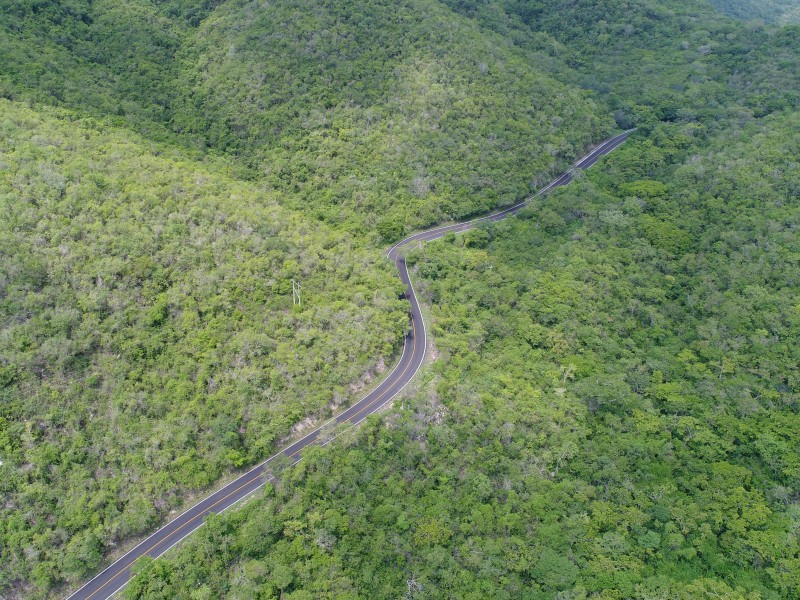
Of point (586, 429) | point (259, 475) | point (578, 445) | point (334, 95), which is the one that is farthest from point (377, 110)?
point (259, 475)

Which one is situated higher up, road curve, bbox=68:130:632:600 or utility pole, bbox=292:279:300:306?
utility pole, bbox=292:279:300:306

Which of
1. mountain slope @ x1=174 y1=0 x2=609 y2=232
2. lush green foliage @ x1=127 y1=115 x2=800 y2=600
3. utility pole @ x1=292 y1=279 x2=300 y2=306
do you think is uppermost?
mountain slope @ x1=174 y1=0 x2=609 y2=232

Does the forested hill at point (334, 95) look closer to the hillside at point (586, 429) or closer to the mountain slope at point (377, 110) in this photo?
the mountain slope at point (377, 110)

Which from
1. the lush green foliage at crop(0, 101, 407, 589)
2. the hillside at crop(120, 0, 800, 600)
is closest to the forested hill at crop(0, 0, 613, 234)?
the hillside at crop(120, 0, 800, 600)

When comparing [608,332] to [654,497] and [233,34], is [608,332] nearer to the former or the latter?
[654,497]

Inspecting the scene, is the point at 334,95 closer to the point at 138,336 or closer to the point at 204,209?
the point at 204,209

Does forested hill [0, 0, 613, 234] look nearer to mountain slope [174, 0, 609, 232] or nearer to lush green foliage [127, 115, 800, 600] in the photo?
mountain slope [174, 0, 609, 232]

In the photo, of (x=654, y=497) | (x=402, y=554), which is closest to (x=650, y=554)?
(x=654, y=497)
